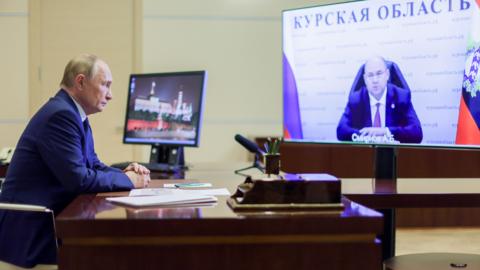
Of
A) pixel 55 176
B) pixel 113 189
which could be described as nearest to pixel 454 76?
pixel 113 189

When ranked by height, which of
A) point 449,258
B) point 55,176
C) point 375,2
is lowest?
point 449,258

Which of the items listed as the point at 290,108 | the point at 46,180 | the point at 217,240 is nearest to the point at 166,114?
the point at 290,108

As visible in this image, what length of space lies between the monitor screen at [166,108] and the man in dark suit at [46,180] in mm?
1267

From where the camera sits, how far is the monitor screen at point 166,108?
3.42m

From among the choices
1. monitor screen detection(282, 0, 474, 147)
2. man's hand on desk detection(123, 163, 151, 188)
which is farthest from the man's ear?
monitor screen detection(282, 0, 474, 147)

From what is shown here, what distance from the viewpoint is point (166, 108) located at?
3.54 m

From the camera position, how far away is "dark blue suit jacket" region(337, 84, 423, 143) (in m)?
2.55

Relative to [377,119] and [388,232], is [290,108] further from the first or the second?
[388,232]

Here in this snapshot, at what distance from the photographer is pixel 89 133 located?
2266 mm

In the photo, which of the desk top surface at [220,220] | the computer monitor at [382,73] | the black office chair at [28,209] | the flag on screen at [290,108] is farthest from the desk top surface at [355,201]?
the flag on screen at [290,108]

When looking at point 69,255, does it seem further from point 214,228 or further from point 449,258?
point 449,258

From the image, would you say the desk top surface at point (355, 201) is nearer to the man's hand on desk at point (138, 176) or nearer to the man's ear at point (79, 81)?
the man's hand on desk at point (138, 176)

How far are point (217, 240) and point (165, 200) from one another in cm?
25

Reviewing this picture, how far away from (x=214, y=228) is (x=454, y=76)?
1.41 meters
